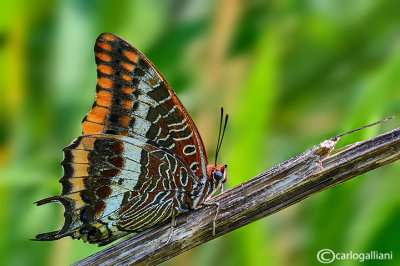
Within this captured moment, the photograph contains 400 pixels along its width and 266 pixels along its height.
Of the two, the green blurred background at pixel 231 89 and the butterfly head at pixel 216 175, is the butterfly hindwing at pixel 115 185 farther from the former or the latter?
the green blurred background at pixel 231 89

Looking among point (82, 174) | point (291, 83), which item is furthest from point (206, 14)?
point (82, 174)

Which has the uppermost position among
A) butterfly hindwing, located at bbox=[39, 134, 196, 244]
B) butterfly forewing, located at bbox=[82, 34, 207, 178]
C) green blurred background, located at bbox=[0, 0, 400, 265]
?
green blurred background, located at bbox=[0, 0, 400, 265]

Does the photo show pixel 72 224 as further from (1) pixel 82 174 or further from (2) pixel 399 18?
(2) pixel 399 18

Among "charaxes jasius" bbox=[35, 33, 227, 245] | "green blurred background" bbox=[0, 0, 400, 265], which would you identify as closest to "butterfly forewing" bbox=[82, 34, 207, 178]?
"charaxes jasius" bbox=[35, 33, 227, 245]

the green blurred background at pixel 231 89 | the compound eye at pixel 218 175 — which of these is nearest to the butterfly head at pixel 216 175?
the compound eye at pixel 218 175

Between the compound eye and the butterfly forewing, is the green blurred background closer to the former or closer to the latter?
the compound eye

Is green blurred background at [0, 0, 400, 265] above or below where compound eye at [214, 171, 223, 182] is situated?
above
